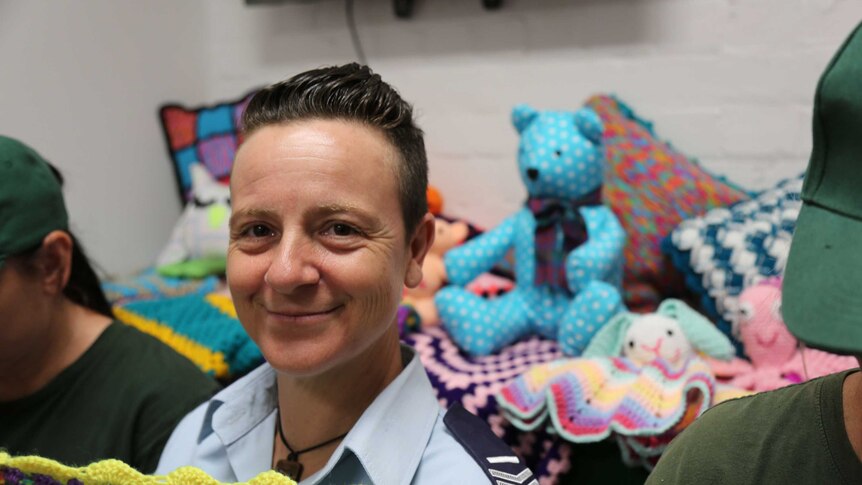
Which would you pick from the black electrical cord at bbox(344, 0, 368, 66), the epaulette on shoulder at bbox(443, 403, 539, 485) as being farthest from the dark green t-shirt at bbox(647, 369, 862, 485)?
the black electrical cord at bbox(344, 0, 368, 66)

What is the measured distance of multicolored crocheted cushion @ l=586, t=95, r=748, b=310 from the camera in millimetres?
1768

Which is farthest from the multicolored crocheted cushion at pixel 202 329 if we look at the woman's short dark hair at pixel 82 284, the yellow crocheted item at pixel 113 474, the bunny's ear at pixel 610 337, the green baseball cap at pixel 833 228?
the green baseball cap at pixel 833 228

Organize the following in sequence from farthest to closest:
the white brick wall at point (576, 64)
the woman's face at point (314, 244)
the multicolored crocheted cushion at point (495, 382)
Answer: the white brick wall at point (576, 64) < the multicolored crocheted cushion at point (495, 382) < the woman's face at point (314, 244)

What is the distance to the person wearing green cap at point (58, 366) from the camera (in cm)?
116

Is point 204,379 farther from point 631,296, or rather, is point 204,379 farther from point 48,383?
point 631,296

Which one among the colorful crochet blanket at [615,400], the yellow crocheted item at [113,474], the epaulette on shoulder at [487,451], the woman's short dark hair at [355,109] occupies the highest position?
the woman's short dark hair at [355,109]

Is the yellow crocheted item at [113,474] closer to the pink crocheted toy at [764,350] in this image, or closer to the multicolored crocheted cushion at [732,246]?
the pink crocheted toy at [764,350]

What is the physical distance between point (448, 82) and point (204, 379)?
1.30 metres

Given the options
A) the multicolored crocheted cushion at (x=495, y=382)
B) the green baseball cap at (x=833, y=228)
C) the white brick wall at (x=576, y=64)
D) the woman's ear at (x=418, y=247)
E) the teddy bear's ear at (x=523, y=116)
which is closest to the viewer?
the green baseball cap at (x=833, y=228)

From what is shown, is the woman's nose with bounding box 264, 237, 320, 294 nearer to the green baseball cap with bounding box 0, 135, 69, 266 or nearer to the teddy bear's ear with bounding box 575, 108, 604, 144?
the green baseball cap with bounding box 0, 135, 69, 266

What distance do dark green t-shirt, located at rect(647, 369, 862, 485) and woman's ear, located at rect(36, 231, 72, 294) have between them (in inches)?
35.1

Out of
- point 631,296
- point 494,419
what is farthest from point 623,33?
point 494,419

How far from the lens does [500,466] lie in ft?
2.75

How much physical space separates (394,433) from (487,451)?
0.10m
